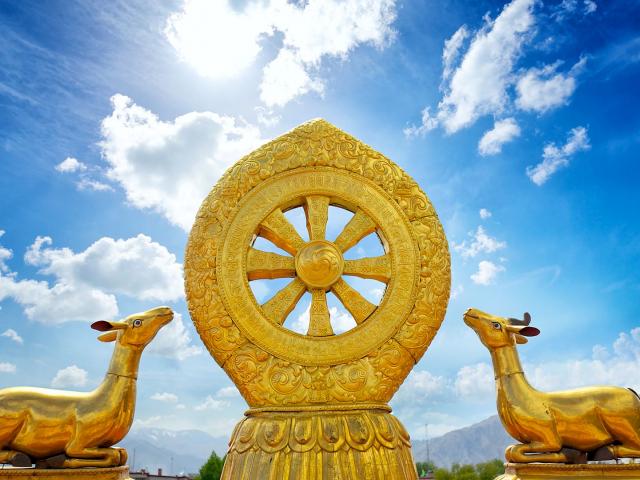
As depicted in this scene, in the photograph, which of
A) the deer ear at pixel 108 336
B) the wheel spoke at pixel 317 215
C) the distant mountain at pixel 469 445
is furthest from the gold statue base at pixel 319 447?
the distant mountain at pixel 469 445

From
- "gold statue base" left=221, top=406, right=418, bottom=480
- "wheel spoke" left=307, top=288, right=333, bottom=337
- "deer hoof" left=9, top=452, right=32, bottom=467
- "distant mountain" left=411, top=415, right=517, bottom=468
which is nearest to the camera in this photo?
"gold statue base" left=221, top=406, right=418, bottom=480

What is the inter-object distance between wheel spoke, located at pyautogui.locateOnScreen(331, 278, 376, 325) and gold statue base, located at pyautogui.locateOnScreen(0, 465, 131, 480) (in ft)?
9.52

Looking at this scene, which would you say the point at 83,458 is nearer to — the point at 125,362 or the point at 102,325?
the point at 125,362

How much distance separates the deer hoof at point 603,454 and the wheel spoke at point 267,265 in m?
3.64

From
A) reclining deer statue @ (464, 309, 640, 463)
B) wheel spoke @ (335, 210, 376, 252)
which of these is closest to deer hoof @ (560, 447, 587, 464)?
reclining deer statue @ (464, 309, 640, 463)

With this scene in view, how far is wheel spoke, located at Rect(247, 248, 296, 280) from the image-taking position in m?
6.35

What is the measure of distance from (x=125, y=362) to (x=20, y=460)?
1315 mm

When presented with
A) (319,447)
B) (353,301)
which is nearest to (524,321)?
(353,301)

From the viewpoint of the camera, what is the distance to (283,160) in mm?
6668

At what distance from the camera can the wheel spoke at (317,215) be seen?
6.51 m

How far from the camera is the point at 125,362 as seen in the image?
246 inches

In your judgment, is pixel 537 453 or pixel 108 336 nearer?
pixel 537 453

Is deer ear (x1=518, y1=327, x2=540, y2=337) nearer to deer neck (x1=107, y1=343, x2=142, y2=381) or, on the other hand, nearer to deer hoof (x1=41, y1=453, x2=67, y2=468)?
deer neck (x1=107, y1=343, x2=142, y2=381)

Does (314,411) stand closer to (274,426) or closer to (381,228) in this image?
(274,426)
